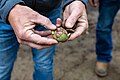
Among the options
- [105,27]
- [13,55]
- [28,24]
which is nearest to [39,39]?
[28,24]

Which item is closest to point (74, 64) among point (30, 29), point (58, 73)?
point (58, 73)

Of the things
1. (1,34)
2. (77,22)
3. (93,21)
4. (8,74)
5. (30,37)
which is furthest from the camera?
(93,21)

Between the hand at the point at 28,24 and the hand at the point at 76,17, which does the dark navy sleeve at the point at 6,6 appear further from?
the hand at the point at 76,17

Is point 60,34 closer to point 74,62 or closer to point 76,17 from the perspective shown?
point 76,17

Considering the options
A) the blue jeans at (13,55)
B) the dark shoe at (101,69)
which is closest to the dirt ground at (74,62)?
the dark shoe at (101,69)

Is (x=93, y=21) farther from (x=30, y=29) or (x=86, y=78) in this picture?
(x=30, y=29)

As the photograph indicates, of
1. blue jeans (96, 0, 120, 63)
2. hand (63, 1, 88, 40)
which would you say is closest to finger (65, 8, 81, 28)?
hand (63, 1, 88, 40)
